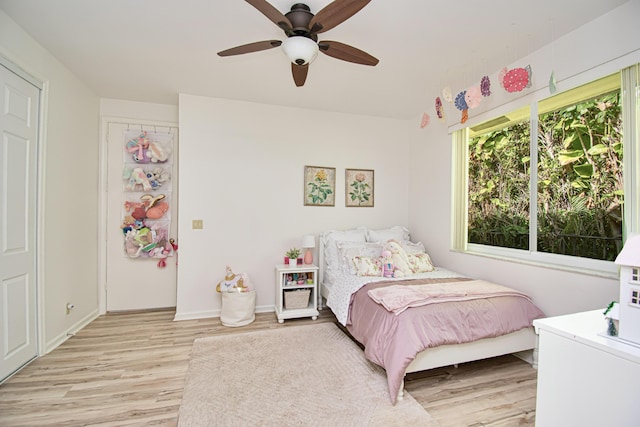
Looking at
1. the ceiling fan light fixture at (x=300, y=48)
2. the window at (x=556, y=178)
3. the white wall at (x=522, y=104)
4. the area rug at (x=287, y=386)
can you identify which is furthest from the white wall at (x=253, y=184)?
the ceiling fan light fixture at (x=300, y=48)

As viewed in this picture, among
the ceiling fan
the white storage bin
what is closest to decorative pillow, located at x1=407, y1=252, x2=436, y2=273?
the white storage bin

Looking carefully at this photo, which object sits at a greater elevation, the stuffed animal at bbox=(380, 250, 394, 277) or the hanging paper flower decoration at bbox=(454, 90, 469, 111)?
the hanging paper flower decoration at bbox=(454, 90, 469, 111)

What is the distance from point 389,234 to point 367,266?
98cm

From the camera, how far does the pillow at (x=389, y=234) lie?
3.71 metres

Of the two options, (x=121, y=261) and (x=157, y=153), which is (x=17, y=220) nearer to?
(x=121, y=261)

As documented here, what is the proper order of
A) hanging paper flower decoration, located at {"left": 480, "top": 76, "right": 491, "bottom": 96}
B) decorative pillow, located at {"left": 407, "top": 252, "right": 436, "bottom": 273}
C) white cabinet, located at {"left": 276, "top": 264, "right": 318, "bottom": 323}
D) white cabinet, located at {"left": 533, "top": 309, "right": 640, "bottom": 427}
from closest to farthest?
white cabinet, located at {"left": 533, "top": 309, "right": 640, "bottom": 427} → hanging paper flower decoration, located at {"left": 480, "top": 76, "right": 491, "bottom": 96} → decorative pillow, located at {"left": 407, "top": 252, "right": 436, "bottom": 273} → white cabinet, located at {"left": 276, "top": 264, "right": 318, "bottom": 323}

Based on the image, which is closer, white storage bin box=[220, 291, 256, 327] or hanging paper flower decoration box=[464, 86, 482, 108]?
hanging paper flower decoration box=[464, 86, 482, 108]

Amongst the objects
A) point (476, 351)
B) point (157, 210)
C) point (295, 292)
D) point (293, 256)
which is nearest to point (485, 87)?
point (476, 351)

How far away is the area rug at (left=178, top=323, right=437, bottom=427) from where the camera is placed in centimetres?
173

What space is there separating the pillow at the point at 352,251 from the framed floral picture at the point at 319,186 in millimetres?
726

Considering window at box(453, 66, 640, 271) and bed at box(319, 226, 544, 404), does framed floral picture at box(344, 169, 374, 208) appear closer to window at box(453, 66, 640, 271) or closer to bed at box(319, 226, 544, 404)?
window at box(453, 66, 640, 271)

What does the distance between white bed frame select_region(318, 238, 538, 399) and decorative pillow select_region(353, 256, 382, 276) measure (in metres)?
1.04

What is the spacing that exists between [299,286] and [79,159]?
2848mm

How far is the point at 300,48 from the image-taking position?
1.84m
